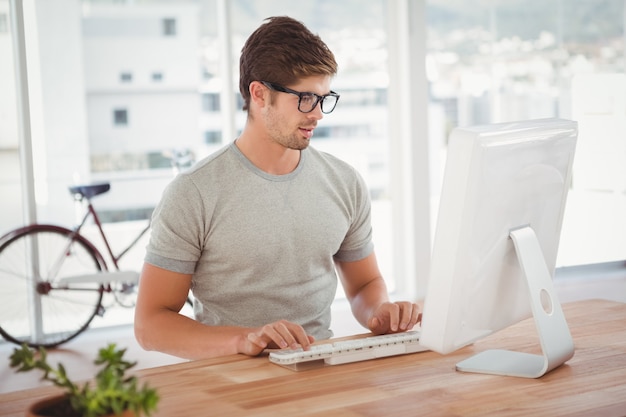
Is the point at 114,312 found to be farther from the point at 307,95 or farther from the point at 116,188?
the point at 307,95

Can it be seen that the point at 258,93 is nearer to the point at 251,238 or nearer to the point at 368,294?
the point at 251,238

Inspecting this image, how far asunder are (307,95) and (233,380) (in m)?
0.78

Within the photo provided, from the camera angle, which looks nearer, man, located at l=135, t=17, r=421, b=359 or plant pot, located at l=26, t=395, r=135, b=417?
plant pot, located at l=26, t=395, r=135, b=417

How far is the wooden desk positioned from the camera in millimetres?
1422

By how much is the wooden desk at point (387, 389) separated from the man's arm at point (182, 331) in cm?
5

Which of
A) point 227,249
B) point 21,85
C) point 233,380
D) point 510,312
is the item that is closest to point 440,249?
point 510,312

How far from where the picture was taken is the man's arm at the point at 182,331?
1.74 m

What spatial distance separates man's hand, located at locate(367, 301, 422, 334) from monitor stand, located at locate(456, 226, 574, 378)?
0.24 meters

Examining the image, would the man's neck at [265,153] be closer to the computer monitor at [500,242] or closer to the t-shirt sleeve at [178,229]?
the t-shirt sleeve at [178,229]

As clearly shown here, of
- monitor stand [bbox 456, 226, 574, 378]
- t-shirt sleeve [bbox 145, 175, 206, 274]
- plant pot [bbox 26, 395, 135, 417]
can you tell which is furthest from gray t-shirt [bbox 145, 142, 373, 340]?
plant pot [bbox 26, 395, 135, 417]

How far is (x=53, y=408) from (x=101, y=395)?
0.32 feet

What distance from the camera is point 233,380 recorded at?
5.21 feet

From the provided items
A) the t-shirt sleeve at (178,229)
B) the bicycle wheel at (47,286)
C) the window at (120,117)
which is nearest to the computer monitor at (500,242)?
the t-shirt sleeve at (178,229)

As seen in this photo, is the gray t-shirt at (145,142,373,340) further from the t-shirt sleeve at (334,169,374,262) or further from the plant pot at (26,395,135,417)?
the plant pot at (26,395,135,417)
